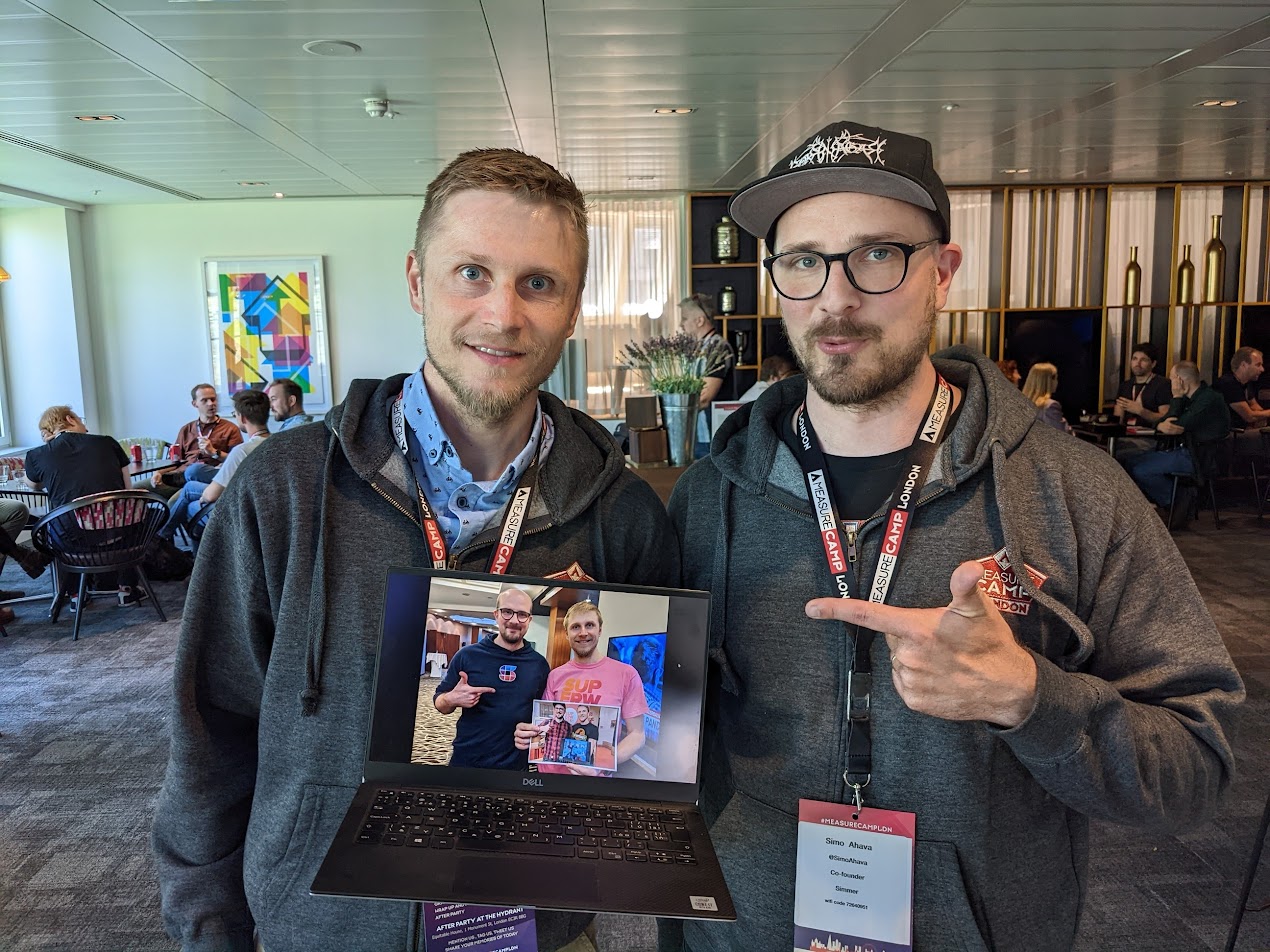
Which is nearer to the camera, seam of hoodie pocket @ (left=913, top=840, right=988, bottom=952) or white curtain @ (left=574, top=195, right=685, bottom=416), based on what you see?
seam of hoodie pocket @ (left=913, top=840, right=988, bottom=952)

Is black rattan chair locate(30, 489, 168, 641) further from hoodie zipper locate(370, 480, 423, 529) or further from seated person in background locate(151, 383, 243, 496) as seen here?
hoodie zipper locate(370, 480, 423, 529)

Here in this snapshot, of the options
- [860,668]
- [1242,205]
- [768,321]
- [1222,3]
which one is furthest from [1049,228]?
[860,668]

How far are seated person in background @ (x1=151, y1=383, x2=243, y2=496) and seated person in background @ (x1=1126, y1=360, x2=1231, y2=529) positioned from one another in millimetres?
7547

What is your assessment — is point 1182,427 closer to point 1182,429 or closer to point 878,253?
point 1182,429

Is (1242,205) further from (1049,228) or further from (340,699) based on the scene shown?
(340,699)

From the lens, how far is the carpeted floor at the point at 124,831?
2641 millimetres

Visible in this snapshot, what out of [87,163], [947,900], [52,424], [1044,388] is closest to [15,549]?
[52,424]

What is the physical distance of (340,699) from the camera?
1.24 metres

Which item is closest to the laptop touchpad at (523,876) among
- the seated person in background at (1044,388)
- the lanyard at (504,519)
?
the lanyard at (504,519)

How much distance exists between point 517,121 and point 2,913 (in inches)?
191

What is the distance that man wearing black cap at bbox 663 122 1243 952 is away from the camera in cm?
122

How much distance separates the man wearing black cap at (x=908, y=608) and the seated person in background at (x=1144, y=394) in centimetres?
790

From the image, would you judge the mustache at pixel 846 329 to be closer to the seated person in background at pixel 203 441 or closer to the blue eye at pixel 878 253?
the blue eye at pixel 878 253

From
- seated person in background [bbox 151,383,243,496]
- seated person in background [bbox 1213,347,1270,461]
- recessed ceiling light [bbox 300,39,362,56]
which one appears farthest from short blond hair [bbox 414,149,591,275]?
seated person in background [bbox 1213,347,1270,461]
